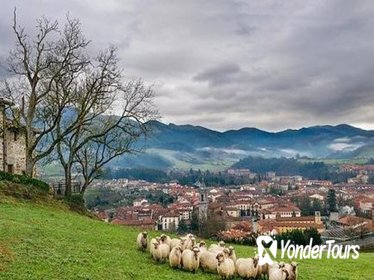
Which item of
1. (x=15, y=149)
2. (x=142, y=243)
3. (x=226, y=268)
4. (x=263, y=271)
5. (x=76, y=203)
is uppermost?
(x=15, y=149)

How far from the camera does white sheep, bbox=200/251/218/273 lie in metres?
14.9

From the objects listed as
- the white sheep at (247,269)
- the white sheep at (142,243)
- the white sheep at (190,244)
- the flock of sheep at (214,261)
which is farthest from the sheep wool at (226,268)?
the white sheep at (142,243)

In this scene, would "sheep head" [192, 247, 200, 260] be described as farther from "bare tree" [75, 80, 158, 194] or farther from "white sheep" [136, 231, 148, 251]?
"bare tree" [75, 80, 158, 194]

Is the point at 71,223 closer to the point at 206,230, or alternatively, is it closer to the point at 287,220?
the point at 206,230

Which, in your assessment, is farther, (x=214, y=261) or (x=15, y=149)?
(x=15, y=149)

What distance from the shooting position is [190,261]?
14.8 m

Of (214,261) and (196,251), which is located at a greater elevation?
(196,251)

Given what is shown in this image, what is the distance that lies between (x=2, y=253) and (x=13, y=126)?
86.9 feet

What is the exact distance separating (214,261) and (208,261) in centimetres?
21

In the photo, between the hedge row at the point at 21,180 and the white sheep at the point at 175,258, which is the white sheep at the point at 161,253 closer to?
the white sheep at the point at 175,258

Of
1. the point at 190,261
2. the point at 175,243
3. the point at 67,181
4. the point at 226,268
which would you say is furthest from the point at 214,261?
the point at 67,181

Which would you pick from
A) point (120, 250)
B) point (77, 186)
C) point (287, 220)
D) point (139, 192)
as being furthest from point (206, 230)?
point (139, 192)

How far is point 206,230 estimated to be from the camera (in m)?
74.5

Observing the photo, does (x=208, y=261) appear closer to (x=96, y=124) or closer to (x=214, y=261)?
(x=214, y=261)
